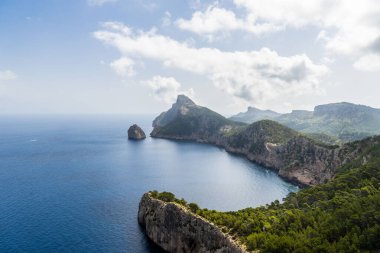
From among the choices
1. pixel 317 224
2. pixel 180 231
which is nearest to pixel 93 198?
pixel 180 231

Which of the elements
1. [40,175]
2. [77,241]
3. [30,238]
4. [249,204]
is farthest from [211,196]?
[40,175]

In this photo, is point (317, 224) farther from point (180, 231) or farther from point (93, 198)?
point (93, 198)

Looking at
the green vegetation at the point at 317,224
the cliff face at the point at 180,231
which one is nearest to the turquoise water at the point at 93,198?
the cliff face at the point at 180,231

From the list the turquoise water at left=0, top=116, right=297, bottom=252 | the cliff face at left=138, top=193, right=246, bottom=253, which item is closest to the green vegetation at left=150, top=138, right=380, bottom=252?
the cliff face at left=138, top=193, right=246, bottom=253

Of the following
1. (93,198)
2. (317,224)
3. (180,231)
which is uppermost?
(317,224)

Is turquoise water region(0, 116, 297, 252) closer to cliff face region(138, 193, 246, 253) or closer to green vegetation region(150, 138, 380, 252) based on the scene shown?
cliff face region(138, 193, 246, 253)

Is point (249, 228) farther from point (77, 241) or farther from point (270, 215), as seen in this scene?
point (77, 241)

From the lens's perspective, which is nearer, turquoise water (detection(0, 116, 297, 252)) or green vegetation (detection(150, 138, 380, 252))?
green vegetation (detection(150, 138, 380, 252))
